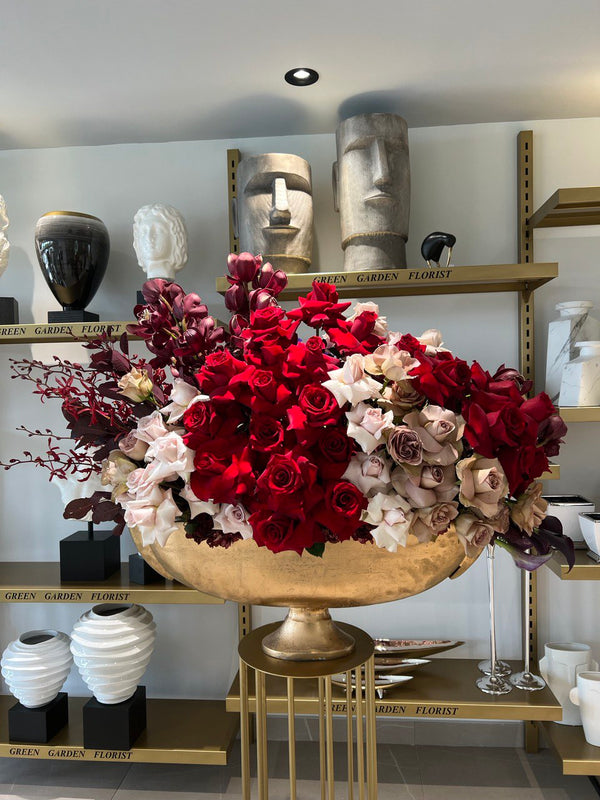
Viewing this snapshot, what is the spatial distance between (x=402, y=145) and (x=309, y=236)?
352 millimetres

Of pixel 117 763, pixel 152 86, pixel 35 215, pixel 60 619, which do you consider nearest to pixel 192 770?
pixel 117 763

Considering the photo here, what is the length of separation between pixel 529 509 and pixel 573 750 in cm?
157

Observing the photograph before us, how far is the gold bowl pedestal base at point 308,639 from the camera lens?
2.22ft

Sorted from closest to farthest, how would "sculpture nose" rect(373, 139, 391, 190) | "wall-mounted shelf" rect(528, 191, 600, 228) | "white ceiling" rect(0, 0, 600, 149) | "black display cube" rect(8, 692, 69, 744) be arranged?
"white ceiling" rect(0, 0, 600, 149) < "wall-mounted shelf" rect(528, 191, 600, 228) < "sculpture nose" rect(373, 139, 391, 190) < "black display cube" rect(8, 692, 69, 744)

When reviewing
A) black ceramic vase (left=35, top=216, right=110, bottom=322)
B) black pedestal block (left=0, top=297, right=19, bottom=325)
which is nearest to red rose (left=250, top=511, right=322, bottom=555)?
black ceramic vase (left=35, top=216, right=110, bottom=322)

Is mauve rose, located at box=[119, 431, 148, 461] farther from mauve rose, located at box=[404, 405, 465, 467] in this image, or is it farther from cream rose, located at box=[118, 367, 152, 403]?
mauve rose, located at box=[404, 405, 465, 467]

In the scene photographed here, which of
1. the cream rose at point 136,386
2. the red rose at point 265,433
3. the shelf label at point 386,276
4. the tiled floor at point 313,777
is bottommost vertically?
the tiled floor at point 313,777

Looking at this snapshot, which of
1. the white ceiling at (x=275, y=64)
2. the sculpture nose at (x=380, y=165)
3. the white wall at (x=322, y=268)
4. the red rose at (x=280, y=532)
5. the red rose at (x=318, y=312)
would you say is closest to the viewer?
the red rose at (x=280, y=532)

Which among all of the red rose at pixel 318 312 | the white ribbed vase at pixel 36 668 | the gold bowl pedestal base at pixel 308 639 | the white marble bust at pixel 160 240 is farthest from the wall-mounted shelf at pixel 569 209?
the white ribbed vase at pixel 36 668

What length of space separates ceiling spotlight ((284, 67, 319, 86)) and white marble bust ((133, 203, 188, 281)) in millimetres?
494

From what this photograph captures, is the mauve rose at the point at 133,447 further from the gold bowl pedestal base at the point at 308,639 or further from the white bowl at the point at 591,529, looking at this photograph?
the white bowl at the point at 591,529

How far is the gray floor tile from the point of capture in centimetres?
195

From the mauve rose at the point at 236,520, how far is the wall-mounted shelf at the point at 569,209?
1503 millimetres

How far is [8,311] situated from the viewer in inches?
85.0
